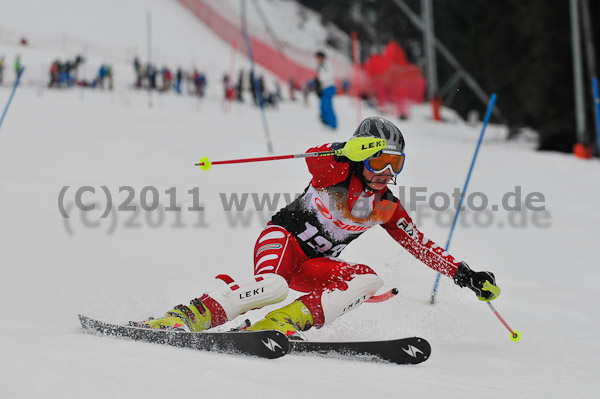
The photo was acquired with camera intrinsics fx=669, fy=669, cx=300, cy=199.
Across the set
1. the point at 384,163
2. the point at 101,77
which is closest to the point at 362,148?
the point at 384,163

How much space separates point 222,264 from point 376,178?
8.02ft

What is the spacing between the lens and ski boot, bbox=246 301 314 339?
3301 mm

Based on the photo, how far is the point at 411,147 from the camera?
46.0 feet

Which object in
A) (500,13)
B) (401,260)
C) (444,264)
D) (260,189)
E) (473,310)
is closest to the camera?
(444,264)

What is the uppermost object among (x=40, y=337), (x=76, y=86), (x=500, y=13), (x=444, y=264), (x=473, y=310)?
(x=500, y=13)

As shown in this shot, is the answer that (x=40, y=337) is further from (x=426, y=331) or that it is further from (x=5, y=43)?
(x=5, y=43)

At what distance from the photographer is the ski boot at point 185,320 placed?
3.17m

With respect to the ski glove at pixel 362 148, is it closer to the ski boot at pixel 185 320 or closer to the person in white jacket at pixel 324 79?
the ski boot at pixel 185 320

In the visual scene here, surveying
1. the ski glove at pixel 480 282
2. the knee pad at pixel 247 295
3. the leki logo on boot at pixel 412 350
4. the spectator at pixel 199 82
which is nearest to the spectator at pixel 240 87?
the spectator at pixel 199 82

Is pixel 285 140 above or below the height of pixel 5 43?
below

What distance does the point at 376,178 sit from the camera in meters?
3.69

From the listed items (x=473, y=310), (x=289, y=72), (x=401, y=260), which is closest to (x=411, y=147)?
(x=401, y=260)

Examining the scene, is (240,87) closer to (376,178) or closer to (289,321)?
(376,178)

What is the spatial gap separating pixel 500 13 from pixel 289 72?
9904 millimetres
